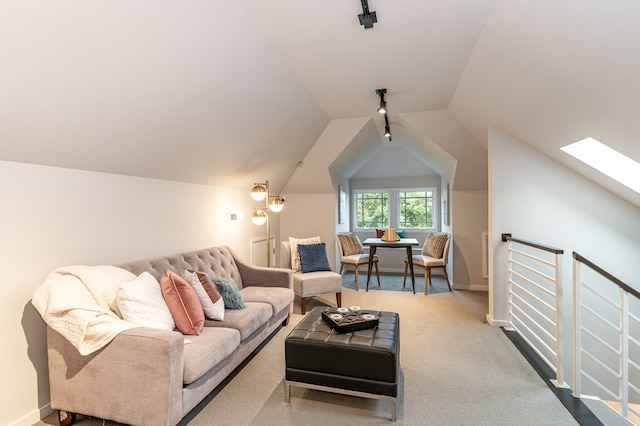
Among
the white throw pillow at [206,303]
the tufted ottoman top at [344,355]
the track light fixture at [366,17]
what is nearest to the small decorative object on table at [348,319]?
the tufted ottoman top at [344,355]

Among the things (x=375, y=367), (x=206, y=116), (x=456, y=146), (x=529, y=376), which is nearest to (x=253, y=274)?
(x=206, y=116)

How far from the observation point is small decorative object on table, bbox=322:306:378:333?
2279 mm

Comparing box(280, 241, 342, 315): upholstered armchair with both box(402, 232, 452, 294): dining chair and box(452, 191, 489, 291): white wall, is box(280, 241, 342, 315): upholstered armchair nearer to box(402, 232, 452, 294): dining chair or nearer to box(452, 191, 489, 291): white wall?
box(402, 232, 452, 294): dining chair

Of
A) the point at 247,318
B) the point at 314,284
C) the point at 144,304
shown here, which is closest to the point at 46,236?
the point at 144,304

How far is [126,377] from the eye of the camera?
1.75 metres

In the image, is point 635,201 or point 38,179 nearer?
point 38,179

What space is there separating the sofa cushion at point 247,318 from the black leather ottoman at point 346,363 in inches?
18.5

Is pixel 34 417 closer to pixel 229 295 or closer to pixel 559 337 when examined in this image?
pixel 229 295

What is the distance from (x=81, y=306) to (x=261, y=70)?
2.14 meters

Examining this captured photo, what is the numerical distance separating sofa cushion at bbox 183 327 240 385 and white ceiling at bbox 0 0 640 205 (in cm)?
148

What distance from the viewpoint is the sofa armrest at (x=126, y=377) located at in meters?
1.71

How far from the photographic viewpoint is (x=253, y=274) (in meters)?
3.73

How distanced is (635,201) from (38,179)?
198 inches

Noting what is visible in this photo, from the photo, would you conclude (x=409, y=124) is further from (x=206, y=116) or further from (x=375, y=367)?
(x=375, y=367)
